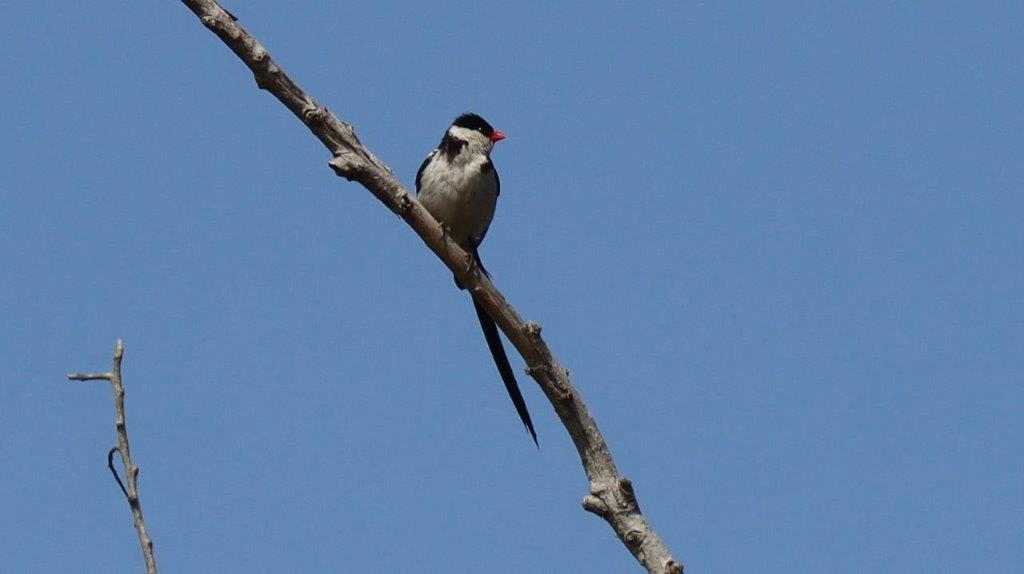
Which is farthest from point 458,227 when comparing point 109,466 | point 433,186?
point 109,466

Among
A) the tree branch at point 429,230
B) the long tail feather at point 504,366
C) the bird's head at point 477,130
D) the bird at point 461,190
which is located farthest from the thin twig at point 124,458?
the bird's head at point 477,130

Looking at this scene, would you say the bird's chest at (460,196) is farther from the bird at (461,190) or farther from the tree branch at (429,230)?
the tree branch at (429,230)

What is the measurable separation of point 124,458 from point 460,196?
150 inches

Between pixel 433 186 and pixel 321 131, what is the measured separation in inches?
91.9

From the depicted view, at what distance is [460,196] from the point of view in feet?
19.7

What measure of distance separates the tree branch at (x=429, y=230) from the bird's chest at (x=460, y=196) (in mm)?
2025

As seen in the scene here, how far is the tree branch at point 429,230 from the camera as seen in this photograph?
345cm

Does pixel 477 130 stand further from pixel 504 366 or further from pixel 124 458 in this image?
pixel 124 458

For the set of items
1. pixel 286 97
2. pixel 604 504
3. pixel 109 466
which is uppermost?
pixel 286 97

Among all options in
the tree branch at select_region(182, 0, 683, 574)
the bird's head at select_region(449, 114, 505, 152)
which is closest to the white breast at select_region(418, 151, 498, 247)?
the bird's head at select_region(449, 114, 505, 152)

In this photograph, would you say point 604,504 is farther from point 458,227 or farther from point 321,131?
point 458,227

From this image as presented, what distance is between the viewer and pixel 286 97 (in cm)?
371

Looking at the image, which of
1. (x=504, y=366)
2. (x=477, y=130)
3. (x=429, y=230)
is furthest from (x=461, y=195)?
(x=429, y=230)

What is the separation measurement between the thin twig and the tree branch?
1429 mm
